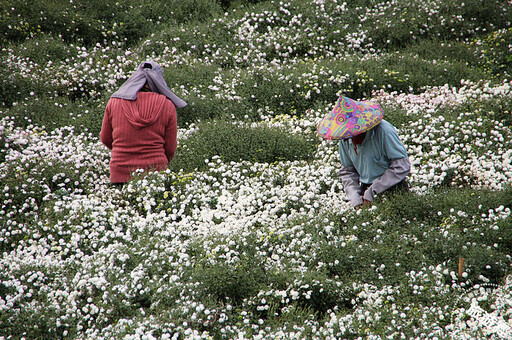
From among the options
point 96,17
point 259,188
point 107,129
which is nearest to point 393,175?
point 259,188

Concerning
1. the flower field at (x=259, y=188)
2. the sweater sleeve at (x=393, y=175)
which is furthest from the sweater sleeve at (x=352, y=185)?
the sweater sleeve at (x=393, y=175)

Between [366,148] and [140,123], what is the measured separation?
3.36 metres

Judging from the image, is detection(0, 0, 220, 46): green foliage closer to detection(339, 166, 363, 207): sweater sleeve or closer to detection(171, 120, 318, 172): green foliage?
detection(171, 120, 318, 172): green foliage

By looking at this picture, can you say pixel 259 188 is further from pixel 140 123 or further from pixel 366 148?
pixel 140 123

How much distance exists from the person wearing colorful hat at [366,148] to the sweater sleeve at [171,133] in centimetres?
245

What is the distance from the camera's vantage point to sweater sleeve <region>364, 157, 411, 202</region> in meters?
5.59

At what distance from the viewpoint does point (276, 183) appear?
7.28m

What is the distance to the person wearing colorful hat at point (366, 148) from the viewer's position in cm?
542

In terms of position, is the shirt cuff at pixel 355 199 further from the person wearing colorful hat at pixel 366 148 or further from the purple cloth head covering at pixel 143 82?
the purple cloth head covering at pixel 143 82

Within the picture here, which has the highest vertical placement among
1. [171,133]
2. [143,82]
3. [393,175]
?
[143,82]

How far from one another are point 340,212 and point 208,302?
222cm

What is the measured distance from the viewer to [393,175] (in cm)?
563

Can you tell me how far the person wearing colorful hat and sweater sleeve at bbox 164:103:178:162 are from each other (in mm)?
2446

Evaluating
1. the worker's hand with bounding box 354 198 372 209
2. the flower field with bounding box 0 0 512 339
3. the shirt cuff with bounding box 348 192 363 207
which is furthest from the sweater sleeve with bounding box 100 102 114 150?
the worker's hand with bounding box 354 198 372 209
